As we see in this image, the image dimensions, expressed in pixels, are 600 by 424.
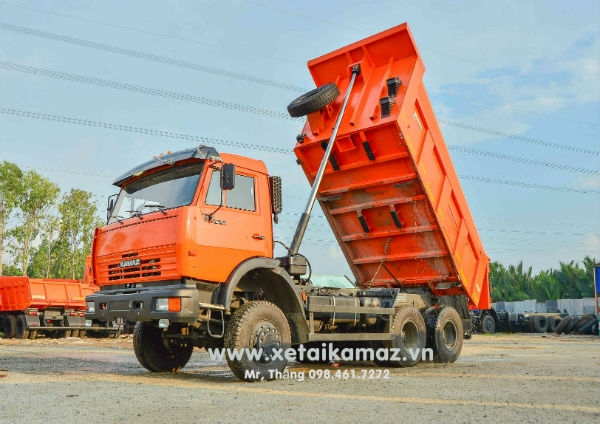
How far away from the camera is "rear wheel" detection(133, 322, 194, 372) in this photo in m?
8.52

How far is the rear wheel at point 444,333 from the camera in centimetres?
981

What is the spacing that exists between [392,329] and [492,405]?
155 inches

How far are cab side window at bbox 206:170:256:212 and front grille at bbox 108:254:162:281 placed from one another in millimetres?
911

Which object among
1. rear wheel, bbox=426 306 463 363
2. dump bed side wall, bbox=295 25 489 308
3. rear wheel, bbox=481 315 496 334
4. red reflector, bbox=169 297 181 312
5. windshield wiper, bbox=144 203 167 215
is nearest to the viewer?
red reflector, bbox=169 297 181 312

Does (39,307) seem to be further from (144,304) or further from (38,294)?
(144,304)

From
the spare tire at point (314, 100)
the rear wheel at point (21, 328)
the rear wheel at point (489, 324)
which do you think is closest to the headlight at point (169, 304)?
the spare tire at point (314, 100)

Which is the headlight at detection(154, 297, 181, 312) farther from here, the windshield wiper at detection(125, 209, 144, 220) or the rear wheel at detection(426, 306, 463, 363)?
the rear wheel at detection(426, 306, 463, 363)

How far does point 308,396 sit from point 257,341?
1.36 metres

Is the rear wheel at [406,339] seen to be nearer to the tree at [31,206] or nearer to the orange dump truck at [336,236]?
the orange dump truck at [336,236]

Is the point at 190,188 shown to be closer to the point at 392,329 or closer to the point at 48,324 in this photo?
the point at 392,329

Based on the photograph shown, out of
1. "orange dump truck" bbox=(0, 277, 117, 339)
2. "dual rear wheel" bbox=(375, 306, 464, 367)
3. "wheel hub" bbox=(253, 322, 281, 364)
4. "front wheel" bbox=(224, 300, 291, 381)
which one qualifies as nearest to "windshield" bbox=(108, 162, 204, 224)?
"front wheel" bbox=(224, 300, 291, 381)

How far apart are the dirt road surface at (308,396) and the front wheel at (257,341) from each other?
18 cm

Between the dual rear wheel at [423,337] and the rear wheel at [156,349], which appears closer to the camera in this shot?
the rear wheel at [156,349]

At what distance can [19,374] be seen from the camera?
26.8 feet
